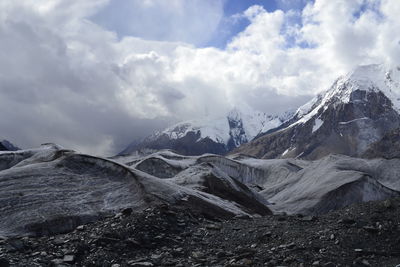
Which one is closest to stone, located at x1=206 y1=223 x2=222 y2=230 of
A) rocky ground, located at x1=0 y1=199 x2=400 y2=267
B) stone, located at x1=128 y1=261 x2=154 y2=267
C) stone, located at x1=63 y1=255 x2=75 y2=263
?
rocky ground, located at x1=0 y1=199 x2=400 y2=267

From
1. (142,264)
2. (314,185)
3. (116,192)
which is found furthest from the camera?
(314,185)

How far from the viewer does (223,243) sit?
23.7 metres

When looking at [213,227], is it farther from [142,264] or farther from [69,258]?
[69,258]

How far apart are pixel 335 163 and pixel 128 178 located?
52607 millimetres

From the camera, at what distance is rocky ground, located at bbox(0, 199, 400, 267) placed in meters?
20.2

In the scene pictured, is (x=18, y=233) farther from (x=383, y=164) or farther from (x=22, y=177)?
(x=383, y=164)

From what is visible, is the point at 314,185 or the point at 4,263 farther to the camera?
the point at 314,185

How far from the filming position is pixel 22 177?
41.8 m

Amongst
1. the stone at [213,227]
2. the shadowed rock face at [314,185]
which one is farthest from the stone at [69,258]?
the shadowed rock face at [314,185]

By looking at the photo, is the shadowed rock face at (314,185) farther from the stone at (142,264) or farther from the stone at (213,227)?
the stone at (142,264)

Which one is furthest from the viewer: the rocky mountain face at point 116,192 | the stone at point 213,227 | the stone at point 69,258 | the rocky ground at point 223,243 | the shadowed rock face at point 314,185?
the shadowed rock face at point 314,185

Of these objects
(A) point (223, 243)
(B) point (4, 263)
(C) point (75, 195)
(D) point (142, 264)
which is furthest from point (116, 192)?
(D) point (142, 264)

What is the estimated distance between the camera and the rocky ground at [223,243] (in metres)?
20.2

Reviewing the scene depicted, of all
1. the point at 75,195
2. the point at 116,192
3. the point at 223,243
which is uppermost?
the point at 116,192
